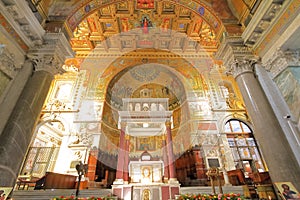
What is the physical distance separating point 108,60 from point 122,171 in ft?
30.2

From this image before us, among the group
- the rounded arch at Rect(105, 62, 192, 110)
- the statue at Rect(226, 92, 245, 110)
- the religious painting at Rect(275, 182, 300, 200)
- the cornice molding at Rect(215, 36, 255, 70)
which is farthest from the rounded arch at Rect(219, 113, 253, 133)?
the religious painting at Rect(275, 182, 300, 200)

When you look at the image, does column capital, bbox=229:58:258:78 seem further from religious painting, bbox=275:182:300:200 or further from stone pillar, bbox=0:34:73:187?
stone pillar, bbox=0:34:73:187

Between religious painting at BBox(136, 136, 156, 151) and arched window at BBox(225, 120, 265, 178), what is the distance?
5358mm

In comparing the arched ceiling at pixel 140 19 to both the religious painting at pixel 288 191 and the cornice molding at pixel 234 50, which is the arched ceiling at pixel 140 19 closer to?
the cornice molding at pixel 234 50

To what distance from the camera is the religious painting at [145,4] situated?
964 cm

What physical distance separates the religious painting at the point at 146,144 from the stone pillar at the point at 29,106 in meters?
8.98

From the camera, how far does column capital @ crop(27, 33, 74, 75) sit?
176 inches

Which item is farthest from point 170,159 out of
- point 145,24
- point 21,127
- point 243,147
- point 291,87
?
point 145,24

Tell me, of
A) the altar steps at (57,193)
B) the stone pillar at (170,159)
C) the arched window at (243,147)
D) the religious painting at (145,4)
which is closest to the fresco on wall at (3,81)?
the altar steps at (57,193)

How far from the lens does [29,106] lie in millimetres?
3900

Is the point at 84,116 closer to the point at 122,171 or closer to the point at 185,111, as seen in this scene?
the point at 122,171

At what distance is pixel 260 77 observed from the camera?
15.0 feet

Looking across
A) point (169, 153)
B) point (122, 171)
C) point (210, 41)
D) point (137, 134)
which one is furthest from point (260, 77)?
point (210, 41)

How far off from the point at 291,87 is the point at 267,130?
1.25m
